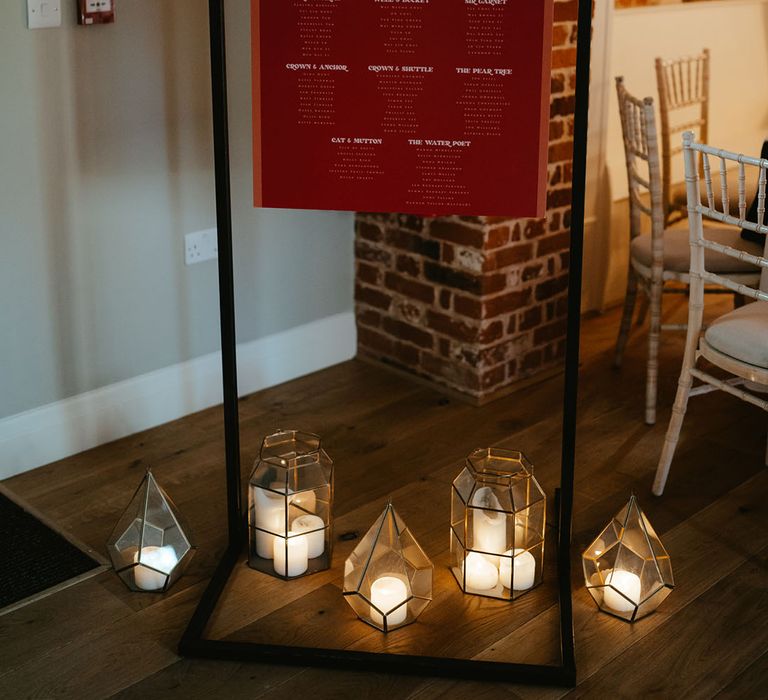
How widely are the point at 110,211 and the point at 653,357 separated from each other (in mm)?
1530

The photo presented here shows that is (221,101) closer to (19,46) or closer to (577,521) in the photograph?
(19,46)

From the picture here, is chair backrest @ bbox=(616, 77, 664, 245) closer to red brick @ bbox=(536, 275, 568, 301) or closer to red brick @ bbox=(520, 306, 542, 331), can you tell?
red brick @ bbox=(536, 275, 568, 301)

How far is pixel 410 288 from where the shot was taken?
3.34 meters

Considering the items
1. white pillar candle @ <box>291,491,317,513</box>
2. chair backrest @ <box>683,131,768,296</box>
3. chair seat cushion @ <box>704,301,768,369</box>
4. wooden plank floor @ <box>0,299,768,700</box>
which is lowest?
wooden plank floor @ <box>0,299,768,700</box>

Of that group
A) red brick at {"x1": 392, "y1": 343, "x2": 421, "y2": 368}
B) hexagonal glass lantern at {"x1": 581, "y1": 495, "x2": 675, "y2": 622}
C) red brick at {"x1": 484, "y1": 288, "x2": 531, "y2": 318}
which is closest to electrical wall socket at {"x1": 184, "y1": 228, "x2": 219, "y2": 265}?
red brick at {"x1": 392, "y1": 343, "x2": 421, "y2": 368}

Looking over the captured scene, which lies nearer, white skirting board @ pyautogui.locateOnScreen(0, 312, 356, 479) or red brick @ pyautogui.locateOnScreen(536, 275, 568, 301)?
white skirting board @ pyautogui.locateOnScreen(0, 312, 356, 479)

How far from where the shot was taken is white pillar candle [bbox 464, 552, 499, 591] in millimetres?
2252

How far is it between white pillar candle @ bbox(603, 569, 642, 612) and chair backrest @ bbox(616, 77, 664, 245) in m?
1.18

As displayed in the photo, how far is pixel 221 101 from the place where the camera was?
209 centimetres

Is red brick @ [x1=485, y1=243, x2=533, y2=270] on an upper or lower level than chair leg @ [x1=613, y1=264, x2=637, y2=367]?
upper

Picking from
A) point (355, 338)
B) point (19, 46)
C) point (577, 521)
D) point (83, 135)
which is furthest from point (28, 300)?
point (577, 521)

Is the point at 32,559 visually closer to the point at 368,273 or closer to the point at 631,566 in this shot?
the point at 631,566

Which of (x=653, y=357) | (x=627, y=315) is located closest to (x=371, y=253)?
(x=627, y=315)

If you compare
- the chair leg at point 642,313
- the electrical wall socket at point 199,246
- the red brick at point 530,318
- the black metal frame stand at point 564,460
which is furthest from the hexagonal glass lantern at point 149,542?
the chair leg at point 642,313
